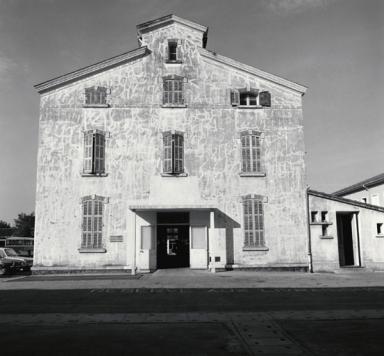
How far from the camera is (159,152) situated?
21.3 m

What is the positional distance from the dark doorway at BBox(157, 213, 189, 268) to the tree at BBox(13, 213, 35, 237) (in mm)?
61566

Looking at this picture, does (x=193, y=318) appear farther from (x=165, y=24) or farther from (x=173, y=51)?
(x=165, y=24)

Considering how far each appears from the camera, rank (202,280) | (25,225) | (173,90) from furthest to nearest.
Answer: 1. (25,225)
2. (173,90)
3. (202,280)

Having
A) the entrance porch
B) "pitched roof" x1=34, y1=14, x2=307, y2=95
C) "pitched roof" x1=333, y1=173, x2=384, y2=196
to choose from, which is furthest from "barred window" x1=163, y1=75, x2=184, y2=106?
"pitched roof" x1=333, y1=173, x2=384, y2=196

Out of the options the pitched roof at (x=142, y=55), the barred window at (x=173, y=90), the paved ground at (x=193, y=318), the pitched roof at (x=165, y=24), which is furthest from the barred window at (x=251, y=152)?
the paved ground at (x=193, y=318)

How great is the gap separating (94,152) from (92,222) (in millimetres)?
3397

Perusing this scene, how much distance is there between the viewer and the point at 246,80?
2228 centimetres

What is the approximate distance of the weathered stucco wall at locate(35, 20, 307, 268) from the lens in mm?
20688

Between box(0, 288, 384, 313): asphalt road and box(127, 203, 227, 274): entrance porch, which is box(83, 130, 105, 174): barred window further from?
box(0, 288, 384, 313): asphalt road

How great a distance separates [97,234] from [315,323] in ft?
45.3

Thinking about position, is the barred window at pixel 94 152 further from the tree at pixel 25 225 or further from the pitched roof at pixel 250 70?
the tree at pixel 25 225

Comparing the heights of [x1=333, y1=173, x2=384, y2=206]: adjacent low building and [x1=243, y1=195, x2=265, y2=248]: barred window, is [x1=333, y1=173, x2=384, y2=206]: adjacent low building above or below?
above

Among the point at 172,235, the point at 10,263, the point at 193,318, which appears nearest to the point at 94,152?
the point at 172,235

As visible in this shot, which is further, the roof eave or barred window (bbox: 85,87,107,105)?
the roof eave
